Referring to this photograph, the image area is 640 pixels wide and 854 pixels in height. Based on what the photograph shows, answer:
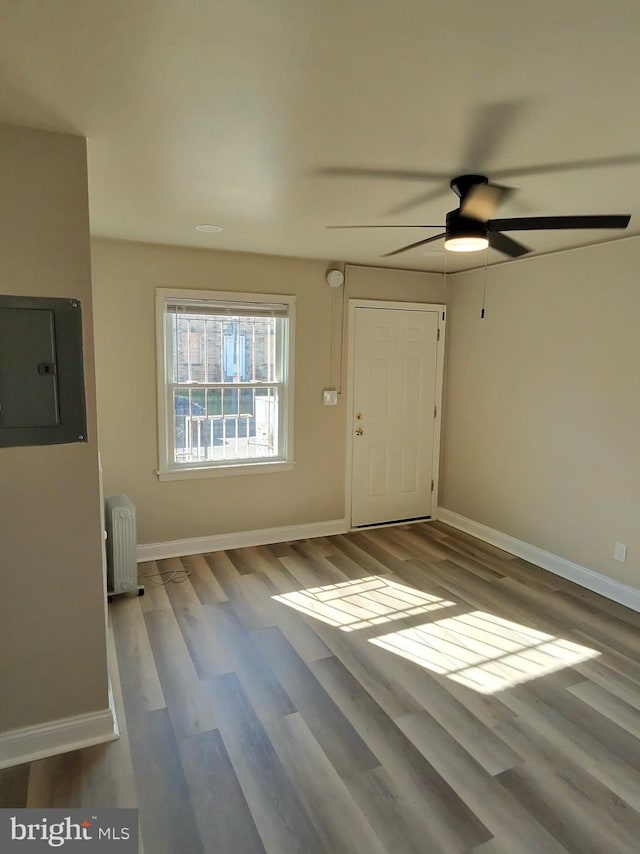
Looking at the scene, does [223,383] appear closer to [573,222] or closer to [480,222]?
[480,222]

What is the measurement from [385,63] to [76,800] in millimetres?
2634

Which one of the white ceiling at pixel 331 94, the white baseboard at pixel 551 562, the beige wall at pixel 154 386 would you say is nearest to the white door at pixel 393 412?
the beige wall at pixel 154 386

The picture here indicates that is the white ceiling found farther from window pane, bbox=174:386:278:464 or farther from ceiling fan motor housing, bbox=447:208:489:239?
window pane, bbox=174:386:278:464

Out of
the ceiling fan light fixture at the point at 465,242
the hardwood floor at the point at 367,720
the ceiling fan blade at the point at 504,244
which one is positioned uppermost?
Result: the ceiling fan blade at the point at 504,244

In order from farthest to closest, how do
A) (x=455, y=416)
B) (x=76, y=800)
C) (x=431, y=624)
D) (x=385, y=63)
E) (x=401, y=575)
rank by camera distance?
(x=455, y=416) → (x=401, y=575) → (x=431, y=624) → (x=76, y=800) → (x=385, y=63)

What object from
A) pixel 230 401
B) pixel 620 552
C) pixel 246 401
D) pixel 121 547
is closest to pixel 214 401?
pixel 230 401

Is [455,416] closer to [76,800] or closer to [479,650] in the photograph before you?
[479,650]

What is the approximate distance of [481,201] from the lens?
2.23 metres

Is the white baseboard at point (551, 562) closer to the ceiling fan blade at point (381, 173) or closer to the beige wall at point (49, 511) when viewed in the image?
the ceiling fan blade at point (381, 173)

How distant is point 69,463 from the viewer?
208 centimetres

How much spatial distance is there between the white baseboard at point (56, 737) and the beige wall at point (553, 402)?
3294 millimetres

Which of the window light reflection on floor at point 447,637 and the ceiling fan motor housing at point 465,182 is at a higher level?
the ceiling fan motor housing at point 465,182

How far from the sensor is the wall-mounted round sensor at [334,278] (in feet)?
14.6

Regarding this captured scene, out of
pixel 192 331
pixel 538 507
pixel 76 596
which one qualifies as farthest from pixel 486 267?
pixel 76 596
